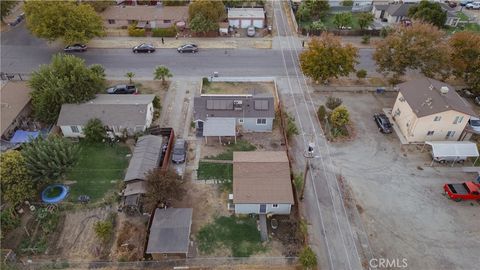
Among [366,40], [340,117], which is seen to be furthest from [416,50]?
[366,40]

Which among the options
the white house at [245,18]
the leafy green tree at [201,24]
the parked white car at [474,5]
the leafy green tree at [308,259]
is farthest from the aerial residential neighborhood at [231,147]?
the parked white car at [474,5]

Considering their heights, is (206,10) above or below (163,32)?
above

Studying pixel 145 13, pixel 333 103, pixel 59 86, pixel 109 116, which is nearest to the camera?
pixel 109 116

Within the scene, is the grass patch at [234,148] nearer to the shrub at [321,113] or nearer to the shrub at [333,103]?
the shrub at [321,113]

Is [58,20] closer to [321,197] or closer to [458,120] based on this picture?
[321,197]

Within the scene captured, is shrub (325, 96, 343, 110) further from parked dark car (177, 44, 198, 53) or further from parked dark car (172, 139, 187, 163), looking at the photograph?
parked dark car (177, 44, 198, 53)

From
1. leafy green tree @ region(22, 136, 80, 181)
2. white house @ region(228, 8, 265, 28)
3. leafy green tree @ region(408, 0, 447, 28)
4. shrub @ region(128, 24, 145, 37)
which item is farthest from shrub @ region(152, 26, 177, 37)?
leafy green tree @ region(408, 0, 447, 28)
